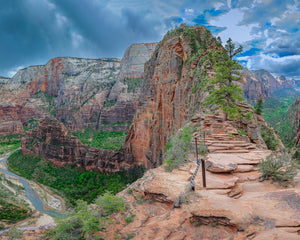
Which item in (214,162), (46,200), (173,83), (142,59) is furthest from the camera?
(142,59)

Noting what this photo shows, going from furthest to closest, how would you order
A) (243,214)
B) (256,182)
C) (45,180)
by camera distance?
(45,180)
(256,182)
(243,214)

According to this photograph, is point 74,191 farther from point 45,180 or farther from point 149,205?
point 149,205

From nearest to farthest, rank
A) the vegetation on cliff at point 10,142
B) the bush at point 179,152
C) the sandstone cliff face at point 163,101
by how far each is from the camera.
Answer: the bush at point 179,152
the sandstone cliff face at point 163,101
the vegetation on cliff at point 10,142

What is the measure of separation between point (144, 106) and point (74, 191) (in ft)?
93.0

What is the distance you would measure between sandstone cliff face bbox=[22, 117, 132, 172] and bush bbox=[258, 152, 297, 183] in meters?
45.7

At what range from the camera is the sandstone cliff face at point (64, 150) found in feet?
180

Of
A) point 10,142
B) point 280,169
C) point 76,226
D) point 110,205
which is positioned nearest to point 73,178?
point 76,226

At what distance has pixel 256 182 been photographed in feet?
31.1

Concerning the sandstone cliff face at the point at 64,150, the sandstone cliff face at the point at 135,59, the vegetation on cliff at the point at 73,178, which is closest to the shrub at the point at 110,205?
the vegetation on cliff at the point at 73,178

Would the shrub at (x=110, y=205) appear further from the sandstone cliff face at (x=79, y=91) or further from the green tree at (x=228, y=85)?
the sandstone cliff face at (x=79, y=91)

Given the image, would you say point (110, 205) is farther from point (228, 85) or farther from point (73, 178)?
point (73, 178)

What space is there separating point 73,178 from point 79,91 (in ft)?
308

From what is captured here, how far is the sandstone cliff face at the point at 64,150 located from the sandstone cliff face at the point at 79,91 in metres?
42.2

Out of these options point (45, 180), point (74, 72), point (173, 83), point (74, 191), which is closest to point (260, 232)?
point (173, 83)
